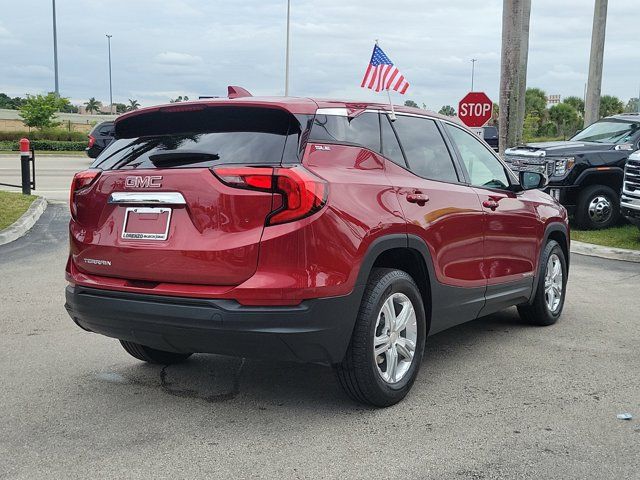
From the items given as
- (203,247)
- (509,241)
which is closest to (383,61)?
(509,241)

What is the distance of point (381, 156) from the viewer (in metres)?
4.45

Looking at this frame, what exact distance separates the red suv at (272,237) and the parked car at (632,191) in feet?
23.3

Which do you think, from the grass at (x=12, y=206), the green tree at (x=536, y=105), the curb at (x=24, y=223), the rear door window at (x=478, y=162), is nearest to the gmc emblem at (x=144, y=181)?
the rear door window at (x=478, y=162)

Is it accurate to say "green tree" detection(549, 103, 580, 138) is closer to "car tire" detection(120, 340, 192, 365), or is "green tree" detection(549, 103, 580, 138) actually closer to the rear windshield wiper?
"car tire" detection(120, 340, 192, 365)

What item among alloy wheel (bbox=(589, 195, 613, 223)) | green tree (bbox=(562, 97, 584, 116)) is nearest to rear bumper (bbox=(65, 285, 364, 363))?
alloy wheel (bbox=(589, 195, 613, 223))

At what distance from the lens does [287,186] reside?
375 cm

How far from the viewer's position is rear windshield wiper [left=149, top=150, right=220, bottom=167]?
13.1ft

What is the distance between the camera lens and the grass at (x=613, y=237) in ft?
39.0

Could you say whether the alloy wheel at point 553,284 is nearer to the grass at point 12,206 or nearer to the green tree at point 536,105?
the grass at point 12,206

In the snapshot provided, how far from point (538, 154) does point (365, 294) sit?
1014 centimetres

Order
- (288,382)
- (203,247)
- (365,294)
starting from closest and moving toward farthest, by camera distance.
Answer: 1. (203,247)
2. (365,294)
3. (288,382)

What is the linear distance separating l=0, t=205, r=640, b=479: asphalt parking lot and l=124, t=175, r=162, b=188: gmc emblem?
51.9 inches

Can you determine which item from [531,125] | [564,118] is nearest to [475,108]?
[531,125]

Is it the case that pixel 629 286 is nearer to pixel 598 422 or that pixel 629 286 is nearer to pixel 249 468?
pixel 598 422
